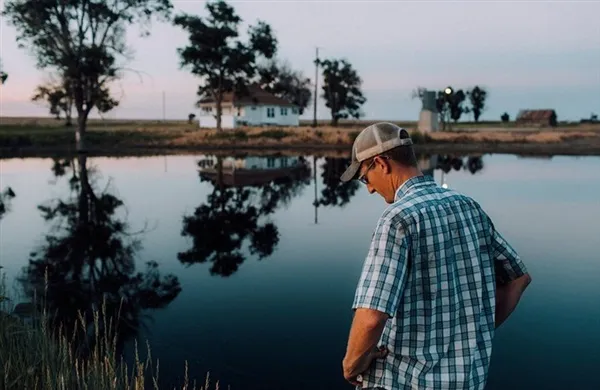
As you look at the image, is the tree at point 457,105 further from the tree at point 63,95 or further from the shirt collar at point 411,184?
the shirt collar at point 411,184

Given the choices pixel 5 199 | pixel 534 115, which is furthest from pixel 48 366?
pixel 534 115

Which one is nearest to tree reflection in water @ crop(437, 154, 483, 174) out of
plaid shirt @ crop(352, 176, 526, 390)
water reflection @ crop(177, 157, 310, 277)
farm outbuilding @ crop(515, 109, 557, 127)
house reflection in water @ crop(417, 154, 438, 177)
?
house reflection in water @ crop(417, 154, 438, 177)

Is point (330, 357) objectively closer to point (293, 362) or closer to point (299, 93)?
point (293, 362)

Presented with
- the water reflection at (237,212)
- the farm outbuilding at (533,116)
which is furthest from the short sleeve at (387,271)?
the farm outbuilding at (533,116)

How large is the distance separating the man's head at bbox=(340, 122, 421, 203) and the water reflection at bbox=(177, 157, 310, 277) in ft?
26.8

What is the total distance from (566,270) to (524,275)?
853 cm

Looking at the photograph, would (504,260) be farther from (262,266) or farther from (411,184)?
(262,266)

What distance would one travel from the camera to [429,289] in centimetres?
224

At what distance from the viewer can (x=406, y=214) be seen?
2109mm

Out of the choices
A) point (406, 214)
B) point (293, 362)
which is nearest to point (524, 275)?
point (406, 214)

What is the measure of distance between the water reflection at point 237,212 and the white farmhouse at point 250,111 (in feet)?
114

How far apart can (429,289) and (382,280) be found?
0.27m

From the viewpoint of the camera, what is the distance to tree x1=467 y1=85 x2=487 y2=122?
319 feet

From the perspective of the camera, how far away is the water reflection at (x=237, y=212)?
11.8 metres
